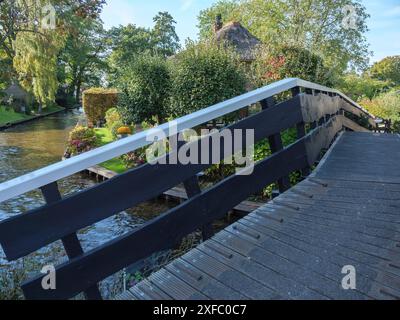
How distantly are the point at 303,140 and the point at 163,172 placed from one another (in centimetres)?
204

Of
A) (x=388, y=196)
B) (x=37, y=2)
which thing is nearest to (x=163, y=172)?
(x=388, y=196)

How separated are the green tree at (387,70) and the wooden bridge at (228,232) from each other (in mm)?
67294

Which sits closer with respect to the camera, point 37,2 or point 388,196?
point 388,196

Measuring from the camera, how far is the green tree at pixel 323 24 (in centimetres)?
2759

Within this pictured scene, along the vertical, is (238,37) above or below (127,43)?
below

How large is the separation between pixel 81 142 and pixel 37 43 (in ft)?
17.3

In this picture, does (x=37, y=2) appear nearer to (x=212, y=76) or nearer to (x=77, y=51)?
(x=212, y=76)

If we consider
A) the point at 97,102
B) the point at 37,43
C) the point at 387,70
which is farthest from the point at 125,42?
the point at 387,70

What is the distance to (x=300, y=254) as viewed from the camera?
7.75 ft

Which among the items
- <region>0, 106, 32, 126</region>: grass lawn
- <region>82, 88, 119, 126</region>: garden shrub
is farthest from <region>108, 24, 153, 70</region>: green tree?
<region>82, 88, 119, 126</region>: garden shrub

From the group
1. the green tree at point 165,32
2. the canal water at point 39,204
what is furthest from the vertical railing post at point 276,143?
the green tree at point 165,32

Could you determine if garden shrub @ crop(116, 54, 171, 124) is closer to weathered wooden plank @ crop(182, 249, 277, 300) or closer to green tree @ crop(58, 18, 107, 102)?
weathered wooden plank @ crop(182, 249, 277, 300)

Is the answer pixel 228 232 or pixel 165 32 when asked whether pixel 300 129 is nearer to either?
pixel 228 232

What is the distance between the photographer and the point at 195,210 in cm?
251
